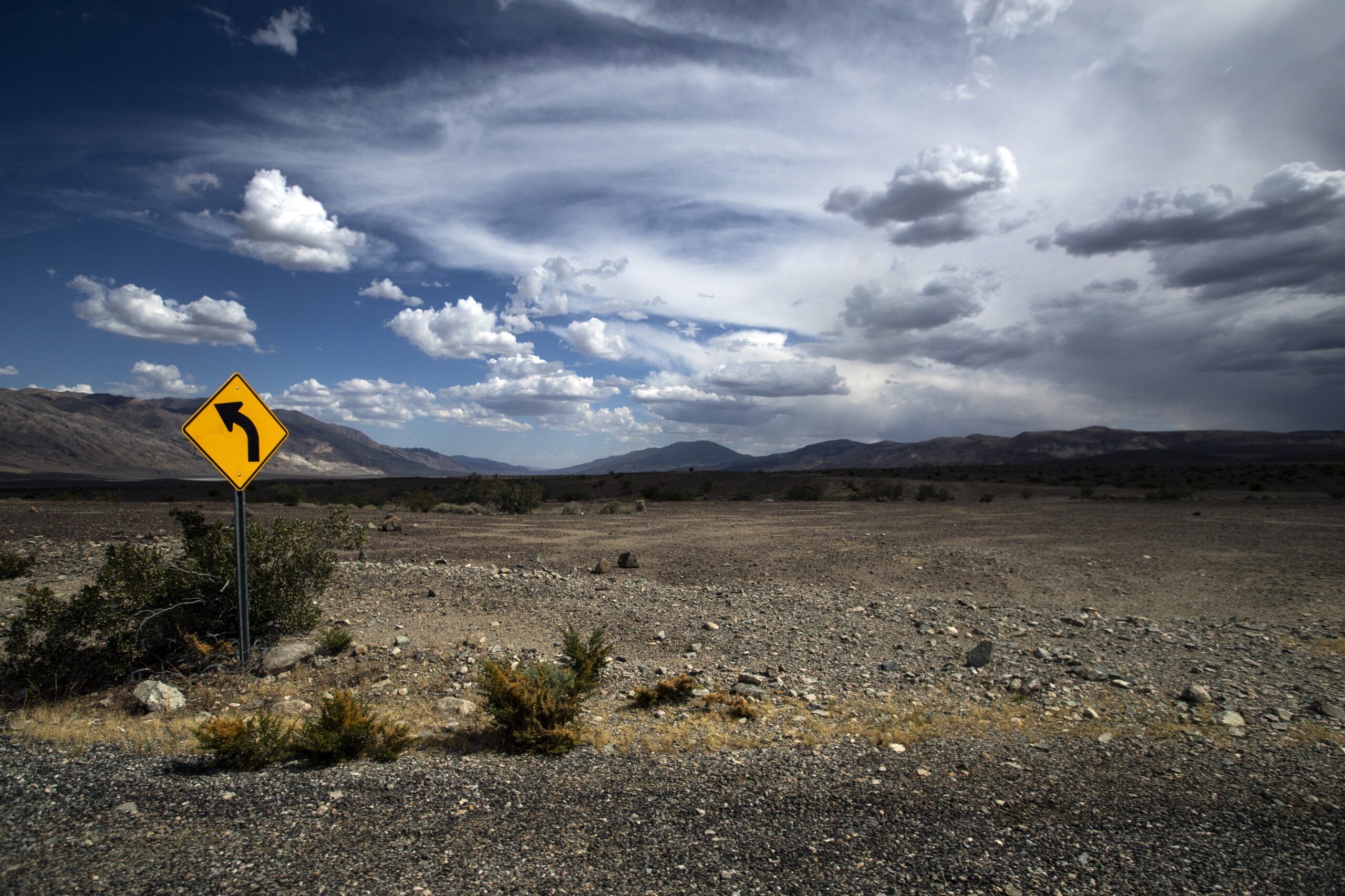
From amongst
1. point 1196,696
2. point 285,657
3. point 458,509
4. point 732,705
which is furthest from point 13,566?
point 458,509

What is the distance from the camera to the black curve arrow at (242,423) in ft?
26.0

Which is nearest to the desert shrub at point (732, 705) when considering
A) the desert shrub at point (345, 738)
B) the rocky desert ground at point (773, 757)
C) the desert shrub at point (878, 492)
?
the rocky desert ground at point (773, 757)

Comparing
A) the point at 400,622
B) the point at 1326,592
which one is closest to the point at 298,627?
the point at 400,622

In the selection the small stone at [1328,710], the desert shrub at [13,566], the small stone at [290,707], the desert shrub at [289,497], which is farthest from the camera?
the desert shrub at [289,497]

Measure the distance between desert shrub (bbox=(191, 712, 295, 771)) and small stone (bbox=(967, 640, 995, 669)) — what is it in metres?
7.94

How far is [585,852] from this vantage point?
4.14 m

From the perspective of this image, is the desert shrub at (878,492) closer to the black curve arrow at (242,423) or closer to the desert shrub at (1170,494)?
the desert shrub at (1170,494)

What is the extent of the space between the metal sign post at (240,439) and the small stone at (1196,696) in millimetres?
10828

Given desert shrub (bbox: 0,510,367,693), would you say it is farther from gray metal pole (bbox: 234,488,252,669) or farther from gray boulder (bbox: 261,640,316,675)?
gray boulder (bbox: 261,640,316,675)

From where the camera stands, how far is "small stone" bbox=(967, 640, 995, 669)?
8.74 meters

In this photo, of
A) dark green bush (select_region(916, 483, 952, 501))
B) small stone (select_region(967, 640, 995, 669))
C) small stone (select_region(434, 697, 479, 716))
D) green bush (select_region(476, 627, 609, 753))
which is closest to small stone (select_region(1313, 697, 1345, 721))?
small stone (select_region(967, 640, 995, 669))

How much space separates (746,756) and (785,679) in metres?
2.61

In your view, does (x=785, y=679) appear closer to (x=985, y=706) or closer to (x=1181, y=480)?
(x=985, y=706)

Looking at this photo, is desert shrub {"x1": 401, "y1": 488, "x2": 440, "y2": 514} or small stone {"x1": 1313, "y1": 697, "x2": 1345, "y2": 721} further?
desert shrub {"x1": 401, "y1": 488, "x2": 440, "y2": 514}
